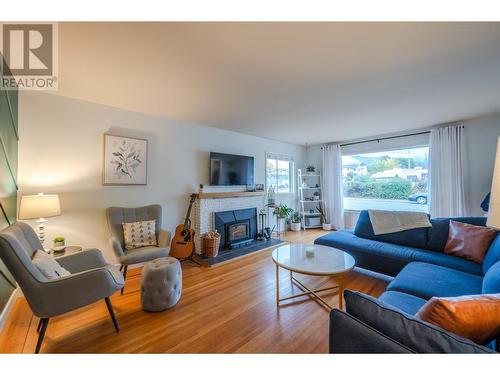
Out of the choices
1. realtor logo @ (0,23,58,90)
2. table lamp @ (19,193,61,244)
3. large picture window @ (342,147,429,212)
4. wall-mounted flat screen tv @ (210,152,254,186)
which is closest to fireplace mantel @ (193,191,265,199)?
wall-mounted flat screen tv @ (210,152,254,186)

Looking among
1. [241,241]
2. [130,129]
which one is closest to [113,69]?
[130,129]

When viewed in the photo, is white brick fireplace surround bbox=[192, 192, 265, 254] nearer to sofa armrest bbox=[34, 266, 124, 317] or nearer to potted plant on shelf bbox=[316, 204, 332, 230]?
sofa armrest bbox=[34, 266, 124, 317]

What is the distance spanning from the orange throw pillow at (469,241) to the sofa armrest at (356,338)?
6.65ft

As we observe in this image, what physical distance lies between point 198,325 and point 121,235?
158cm

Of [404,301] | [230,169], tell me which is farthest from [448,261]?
[230,169]

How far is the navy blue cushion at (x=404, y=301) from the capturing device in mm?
1262

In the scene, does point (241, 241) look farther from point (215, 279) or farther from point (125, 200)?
point (125, 200)

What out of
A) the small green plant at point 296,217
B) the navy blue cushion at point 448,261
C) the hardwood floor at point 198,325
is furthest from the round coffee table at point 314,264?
the small green plant at point 296,217

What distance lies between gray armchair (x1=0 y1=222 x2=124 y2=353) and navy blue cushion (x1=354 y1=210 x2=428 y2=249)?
115 inches

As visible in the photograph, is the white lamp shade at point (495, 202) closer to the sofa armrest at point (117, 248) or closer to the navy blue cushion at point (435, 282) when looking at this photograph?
the navy blue cushion at point (435, 282)

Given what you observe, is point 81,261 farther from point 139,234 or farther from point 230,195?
point 230,195

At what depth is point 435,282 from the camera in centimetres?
154

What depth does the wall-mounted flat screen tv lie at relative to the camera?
147 inches

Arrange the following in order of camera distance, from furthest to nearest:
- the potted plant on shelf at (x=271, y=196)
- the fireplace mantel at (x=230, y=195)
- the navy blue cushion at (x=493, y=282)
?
the potted plant on shelf at (x=271, y=196) < the fireplace mantel at (x=230, y=195) < the navy blue cushion at (x=493, y=282)
